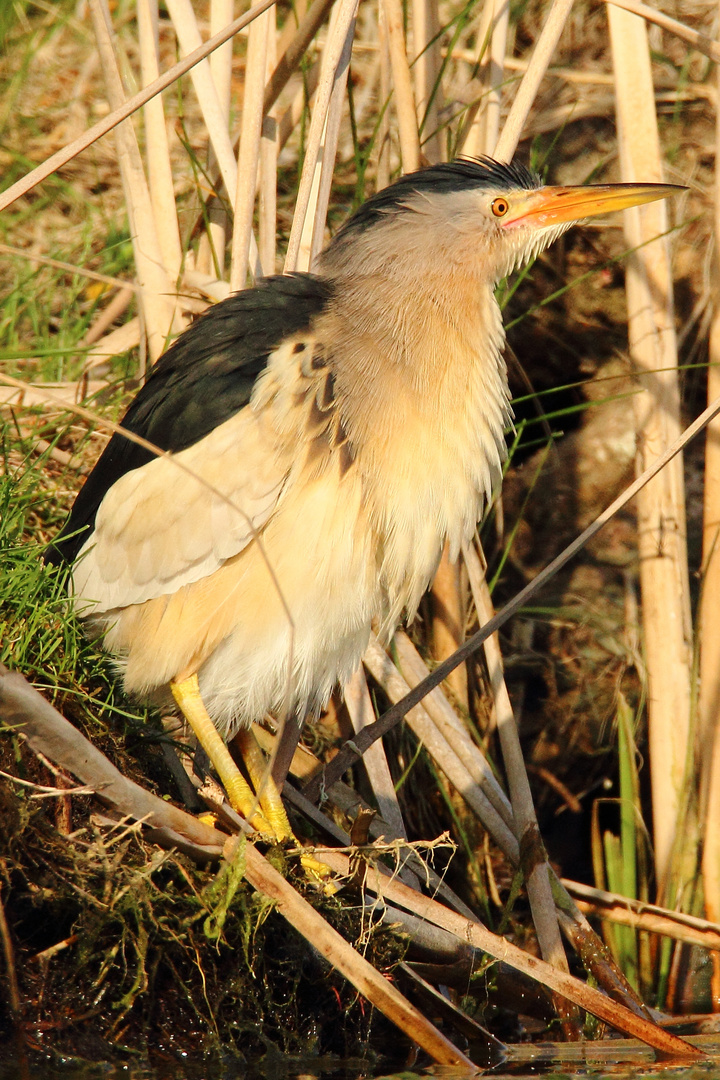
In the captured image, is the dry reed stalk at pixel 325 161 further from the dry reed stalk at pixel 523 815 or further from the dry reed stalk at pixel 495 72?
the dry reed stalk at pixel 523 815

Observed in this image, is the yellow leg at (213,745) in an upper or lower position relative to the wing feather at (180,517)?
lower

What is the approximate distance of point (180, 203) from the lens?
3.63m

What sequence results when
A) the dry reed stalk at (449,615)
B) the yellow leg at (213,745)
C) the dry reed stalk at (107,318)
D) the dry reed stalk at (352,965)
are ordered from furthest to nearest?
the dry reed stalk at (107,318) < the dry reed stalk at (449,615) < the yellow leg at (213,745) < the dry reed stalk at (352,965)

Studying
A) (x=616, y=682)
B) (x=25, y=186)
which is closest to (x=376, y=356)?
(x=25, y=186)

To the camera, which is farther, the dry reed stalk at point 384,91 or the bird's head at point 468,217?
the dry reed stalk at point 384,91

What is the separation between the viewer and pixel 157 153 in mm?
2615

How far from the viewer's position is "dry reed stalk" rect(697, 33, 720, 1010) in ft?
8.91

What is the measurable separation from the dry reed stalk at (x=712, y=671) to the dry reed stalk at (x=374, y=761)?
763 mm

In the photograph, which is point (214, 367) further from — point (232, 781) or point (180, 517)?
point (232, 781)

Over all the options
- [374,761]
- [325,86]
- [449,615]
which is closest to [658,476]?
[449,615]

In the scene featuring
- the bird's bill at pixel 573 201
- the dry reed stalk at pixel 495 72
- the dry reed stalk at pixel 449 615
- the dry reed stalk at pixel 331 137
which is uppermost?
the dry reed stalk at pixel 495 72

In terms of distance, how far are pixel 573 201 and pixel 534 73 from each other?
29cm

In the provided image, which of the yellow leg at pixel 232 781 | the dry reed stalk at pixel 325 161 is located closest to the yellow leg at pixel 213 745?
the yellow leg at pixel 232 781

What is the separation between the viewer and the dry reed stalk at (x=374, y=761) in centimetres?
252
